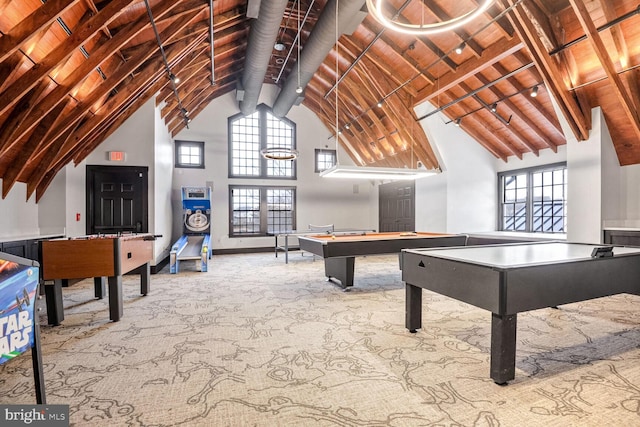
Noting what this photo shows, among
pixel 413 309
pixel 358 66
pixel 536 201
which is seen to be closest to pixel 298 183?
pixel 358 66

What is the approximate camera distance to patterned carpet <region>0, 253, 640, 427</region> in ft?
6.87

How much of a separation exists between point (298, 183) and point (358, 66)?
4.90 metres

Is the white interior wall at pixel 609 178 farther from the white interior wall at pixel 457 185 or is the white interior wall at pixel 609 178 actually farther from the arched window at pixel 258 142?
the arched window at pixel 258 142

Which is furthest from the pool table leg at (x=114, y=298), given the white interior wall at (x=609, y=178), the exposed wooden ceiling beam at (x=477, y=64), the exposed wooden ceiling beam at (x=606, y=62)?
the white interior wall at (x=609, y=178)

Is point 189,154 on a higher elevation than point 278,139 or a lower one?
lower

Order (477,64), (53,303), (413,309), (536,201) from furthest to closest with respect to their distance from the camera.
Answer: (536,201) → (477,64) → (53,303) → (413,309)

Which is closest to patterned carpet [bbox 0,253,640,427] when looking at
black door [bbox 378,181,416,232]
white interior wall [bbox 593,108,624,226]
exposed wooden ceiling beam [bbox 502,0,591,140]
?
white interior wall [bbox 593,108,624,226]

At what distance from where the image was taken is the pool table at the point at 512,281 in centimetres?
243

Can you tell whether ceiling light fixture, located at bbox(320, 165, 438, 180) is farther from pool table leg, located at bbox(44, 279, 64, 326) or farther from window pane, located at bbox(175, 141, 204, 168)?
window pane, located at bbox(175, 141, 204, 168)

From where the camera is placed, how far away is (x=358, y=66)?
26.5ft

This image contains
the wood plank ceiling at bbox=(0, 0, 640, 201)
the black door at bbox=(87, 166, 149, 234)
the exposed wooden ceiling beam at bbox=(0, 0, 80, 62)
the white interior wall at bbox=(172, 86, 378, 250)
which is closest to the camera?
the exposed wooden ceiling beam at bbox=(0, 0, 80, 62)

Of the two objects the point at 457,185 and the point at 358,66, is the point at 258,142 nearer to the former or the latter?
the point at 358,66

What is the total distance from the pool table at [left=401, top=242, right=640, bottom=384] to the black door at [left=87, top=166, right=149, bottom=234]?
6371 mm

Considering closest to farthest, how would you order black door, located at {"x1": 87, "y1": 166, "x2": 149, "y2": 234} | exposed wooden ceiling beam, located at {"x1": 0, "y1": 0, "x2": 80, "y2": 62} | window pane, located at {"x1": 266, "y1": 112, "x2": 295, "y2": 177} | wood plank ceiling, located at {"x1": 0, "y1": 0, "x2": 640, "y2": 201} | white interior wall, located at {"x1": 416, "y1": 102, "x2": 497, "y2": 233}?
exposed wooden ceiling beam, located at {"x1": 0, "y1": 0, "x2": 80, "y2": 62} < wood plank ceiling, located at {"x1": 0, "y1": 0, "x2": 640, "y2": 201} < black door, located at {"x1": 87, "y1": 166, "x2": 149, "y2": 234} < white interior wall, located at {"x1": 416, "y1": 102, "x2": 497, "y2": 233} < window pane, located at {"x1": 266, "y1": 112, "x2": 295, "y2": 177}
